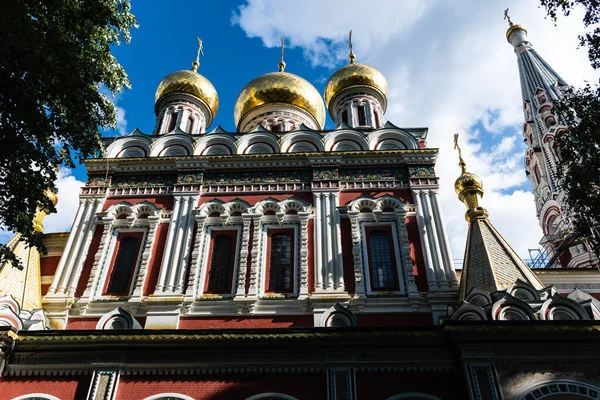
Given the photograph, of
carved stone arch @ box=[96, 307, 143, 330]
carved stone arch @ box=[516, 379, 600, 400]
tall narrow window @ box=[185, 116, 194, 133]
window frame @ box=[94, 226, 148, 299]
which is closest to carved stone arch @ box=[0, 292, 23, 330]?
carved stone arch @ box=[96, 307, 143, 330]

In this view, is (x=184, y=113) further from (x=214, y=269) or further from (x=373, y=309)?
(x=373, y=309)

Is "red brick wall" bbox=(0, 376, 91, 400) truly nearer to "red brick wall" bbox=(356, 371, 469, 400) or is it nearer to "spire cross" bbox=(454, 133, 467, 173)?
"red brick wall" bbox=(356, 371, 469, 400)

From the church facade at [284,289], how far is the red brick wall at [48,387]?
0.7 inches

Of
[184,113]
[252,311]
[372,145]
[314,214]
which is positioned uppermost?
[184,113]

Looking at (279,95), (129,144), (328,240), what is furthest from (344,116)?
(328,240)

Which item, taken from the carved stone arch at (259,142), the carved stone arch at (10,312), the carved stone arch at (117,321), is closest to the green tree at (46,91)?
the carved stone arch at (10,312)

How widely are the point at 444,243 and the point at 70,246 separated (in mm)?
7055

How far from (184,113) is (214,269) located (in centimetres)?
730

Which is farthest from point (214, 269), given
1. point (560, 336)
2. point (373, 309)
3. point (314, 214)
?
point (560, 336)

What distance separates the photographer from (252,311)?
9.30 meters

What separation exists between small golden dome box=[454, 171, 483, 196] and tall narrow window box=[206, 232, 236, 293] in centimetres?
463

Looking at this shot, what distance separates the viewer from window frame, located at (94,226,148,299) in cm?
984

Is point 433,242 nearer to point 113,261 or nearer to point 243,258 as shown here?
point 243,258

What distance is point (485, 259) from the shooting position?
9.06 m
